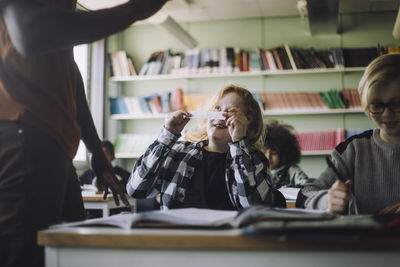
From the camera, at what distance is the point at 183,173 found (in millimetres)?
1919

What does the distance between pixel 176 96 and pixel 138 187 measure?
4.08 m

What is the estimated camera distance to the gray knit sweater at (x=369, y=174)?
1495 mm

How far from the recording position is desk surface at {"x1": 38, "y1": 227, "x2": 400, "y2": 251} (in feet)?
2.61

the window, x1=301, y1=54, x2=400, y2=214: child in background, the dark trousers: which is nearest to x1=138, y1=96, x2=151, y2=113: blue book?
the window

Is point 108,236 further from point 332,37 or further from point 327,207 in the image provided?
point 332,37

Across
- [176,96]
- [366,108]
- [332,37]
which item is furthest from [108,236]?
[332,37]

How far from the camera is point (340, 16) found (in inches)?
231

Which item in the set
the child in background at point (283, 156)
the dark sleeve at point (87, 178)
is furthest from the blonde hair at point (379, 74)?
the dark sleeve at point (87, 178)

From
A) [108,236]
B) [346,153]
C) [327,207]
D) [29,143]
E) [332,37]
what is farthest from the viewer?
[332,37]

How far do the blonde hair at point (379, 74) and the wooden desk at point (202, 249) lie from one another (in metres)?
0.77

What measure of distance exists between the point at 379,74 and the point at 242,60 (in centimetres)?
441

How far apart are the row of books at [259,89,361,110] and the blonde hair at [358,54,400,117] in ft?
13.6

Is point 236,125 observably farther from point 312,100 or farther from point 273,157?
point 312,100

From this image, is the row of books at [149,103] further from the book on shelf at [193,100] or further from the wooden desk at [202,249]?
the wooden desk at [202,249]
